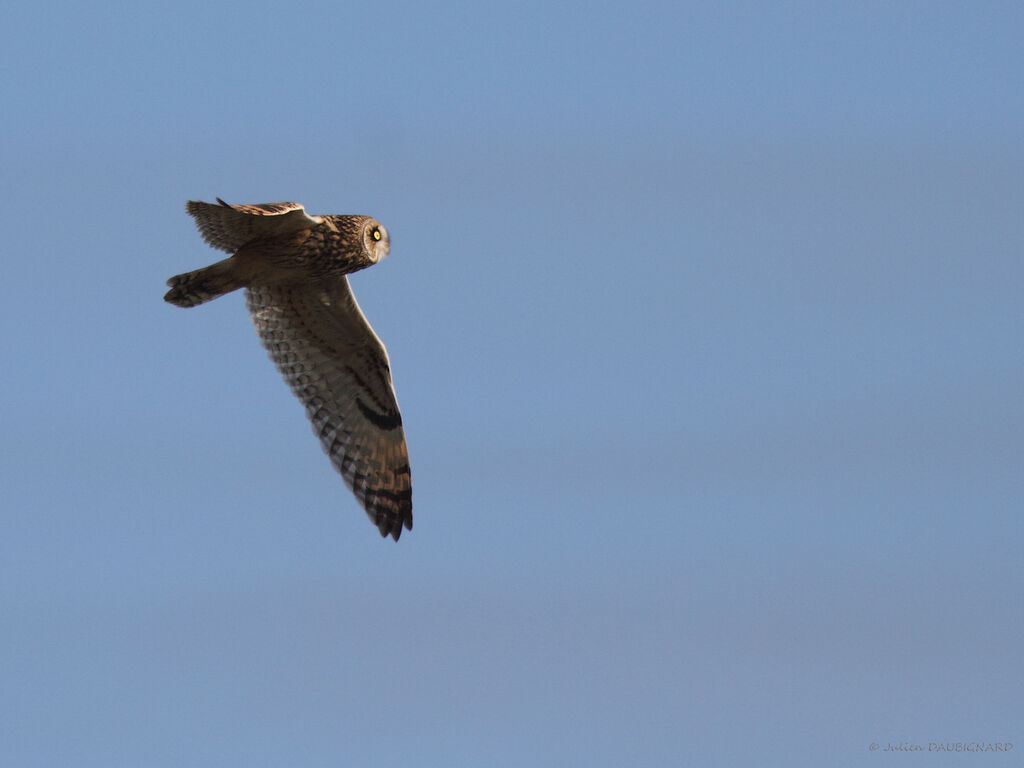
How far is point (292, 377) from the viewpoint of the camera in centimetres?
1736

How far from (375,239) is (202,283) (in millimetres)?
1783

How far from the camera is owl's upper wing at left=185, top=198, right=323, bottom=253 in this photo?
1420cm

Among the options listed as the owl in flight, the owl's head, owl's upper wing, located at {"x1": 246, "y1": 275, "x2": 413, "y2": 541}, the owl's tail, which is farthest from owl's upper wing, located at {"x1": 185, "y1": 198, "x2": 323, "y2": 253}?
A: owl's upper wing, located at {"x1": 246, "y1": 275, "x2": 413, "y2": 541}

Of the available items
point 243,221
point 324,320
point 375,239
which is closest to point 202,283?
point 243,221

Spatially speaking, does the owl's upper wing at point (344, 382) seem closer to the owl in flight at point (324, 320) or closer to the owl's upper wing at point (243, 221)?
the owl in flight at point (324, 320)

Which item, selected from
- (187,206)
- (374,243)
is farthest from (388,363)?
(187,206)

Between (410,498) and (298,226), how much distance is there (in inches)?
163

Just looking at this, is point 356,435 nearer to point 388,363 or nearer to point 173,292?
point 388,363

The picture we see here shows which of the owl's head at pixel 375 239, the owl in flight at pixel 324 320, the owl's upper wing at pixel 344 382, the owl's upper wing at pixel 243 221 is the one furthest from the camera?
the owl's upper wing at pixel 344 382

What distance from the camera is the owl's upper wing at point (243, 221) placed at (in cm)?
1420

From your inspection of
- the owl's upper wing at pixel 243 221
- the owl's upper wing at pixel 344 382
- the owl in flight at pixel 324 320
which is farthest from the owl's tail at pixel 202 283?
the owl's upper wing at pixel 344 382

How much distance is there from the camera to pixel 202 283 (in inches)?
591

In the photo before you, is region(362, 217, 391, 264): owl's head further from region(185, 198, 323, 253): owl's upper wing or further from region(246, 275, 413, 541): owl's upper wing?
region(246, 275, 413, 541): owl's upper wing

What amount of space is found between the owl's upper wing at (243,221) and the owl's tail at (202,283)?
0.20m
